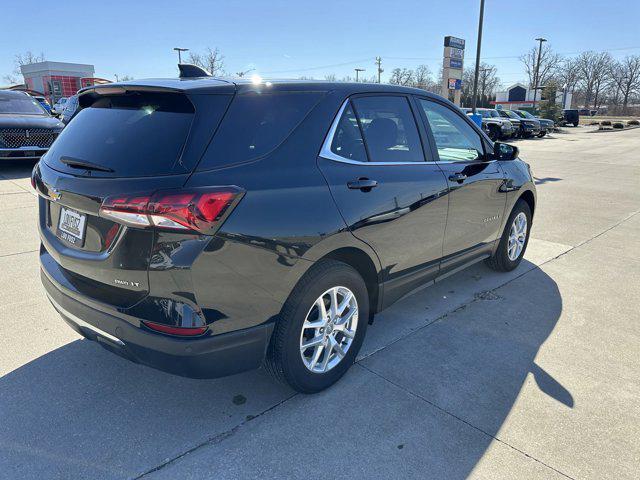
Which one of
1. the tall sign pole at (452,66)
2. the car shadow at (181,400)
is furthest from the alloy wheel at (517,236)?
the tall sign pole at (452,66)

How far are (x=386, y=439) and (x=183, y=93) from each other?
6.58ft

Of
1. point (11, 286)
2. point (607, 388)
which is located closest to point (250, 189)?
point (607, 388)

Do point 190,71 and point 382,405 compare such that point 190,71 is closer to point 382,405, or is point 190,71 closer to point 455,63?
point 382,405

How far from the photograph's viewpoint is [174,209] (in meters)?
2.03

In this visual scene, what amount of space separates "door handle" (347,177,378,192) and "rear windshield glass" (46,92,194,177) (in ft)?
3.11

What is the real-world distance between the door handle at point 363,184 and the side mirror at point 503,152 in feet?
6.31

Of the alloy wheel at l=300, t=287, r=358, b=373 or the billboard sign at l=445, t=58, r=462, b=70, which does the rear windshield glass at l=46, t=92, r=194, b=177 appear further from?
the billboard sign at l=445, t=58, r=462, b=70

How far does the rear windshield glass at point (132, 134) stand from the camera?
2.18 metres

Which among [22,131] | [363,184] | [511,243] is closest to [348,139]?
[363,184]

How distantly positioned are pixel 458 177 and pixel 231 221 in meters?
2.12

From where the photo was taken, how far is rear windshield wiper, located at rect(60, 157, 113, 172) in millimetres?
2278

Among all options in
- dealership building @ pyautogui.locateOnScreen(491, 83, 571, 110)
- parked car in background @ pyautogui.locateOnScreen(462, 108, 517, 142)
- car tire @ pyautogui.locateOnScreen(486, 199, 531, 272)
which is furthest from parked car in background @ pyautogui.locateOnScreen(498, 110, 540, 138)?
dealership building @ pyautogui.locateOnScreen(491, 83, 571, 110)

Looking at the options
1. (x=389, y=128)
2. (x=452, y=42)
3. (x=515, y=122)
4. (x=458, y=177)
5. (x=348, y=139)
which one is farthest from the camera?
(x=515, y=122)

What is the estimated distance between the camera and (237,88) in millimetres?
2381
